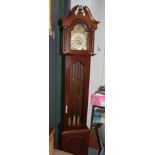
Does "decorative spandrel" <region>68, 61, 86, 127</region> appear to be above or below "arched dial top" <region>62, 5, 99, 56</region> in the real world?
below

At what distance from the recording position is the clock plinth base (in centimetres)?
180

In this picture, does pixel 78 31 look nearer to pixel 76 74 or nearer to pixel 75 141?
pixel 76 74

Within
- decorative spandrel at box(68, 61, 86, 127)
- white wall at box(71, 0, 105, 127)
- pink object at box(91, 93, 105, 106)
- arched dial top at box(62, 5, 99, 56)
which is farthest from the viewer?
white wall at box(71, 0, 105, 127)

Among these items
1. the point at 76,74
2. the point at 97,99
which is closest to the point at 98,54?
the point at 97,99

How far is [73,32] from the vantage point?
1.71 m

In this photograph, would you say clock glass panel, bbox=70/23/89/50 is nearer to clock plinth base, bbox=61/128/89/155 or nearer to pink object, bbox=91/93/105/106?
pink object, bbox=91/93/105/106

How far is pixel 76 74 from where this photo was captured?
1.78 metres

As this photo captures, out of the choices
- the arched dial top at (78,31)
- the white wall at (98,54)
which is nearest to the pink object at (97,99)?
the white wall at (98,54)

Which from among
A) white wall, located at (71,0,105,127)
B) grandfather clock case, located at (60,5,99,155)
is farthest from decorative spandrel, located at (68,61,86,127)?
white wall, located at (71,0,105,127)

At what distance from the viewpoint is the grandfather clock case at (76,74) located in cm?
167
